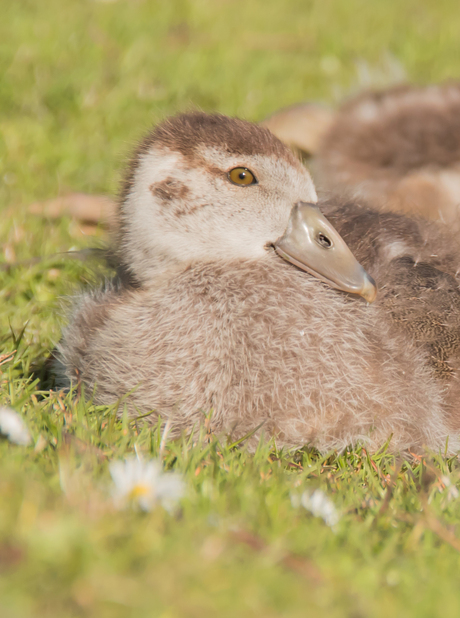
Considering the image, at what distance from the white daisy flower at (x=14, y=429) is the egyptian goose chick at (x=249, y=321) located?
486 millimetres

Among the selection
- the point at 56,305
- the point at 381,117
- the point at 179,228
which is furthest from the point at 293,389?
the point at 381,117

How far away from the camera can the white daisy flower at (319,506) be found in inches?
73.5

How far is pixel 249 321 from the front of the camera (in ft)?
8.18

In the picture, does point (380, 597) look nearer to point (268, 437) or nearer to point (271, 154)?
point (268, 437)

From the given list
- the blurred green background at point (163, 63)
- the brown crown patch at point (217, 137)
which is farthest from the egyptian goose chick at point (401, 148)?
the brown crown patch at point (217, 137)

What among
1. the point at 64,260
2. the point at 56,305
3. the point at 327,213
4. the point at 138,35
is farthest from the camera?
the point at 138,35

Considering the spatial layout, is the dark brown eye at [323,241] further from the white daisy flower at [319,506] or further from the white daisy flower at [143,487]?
the white daisy flower at [143,487]

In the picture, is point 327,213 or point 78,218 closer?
point 327,213

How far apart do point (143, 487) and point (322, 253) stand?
1.13 meters

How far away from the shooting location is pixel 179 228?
255 centimetres

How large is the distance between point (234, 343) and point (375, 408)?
1.74ft

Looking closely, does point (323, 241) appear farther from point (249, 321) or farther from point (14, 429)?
point (14, 429)

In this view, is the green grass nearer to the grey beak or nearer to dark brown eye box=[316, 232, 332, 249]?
the grey beak

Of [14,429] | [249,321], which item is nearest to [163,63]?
[249,321]
